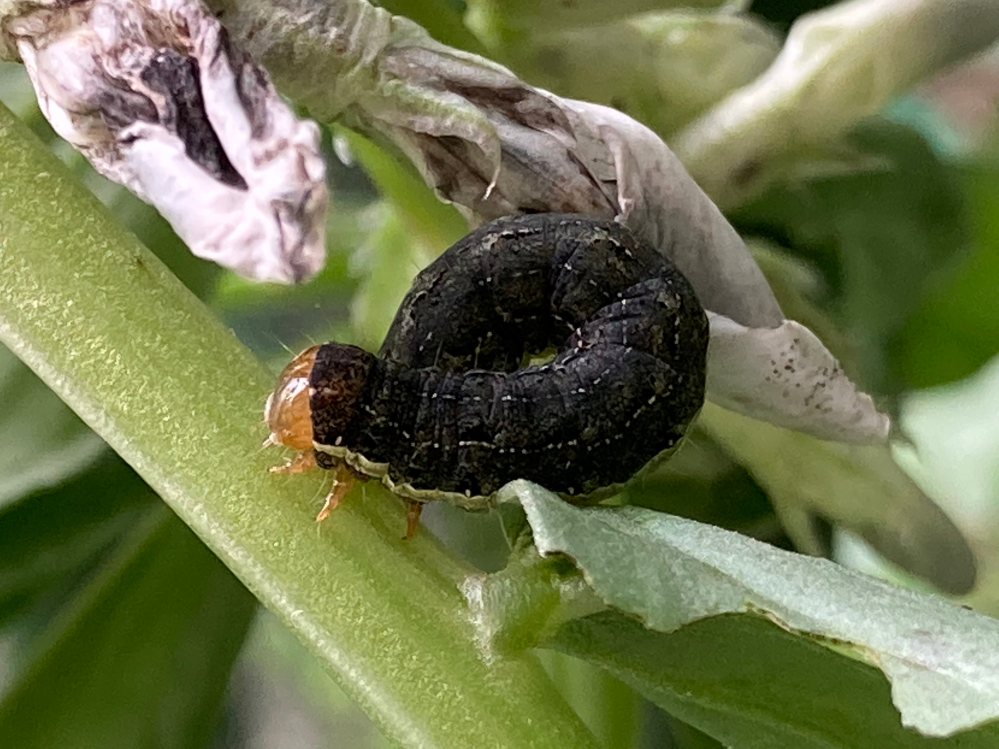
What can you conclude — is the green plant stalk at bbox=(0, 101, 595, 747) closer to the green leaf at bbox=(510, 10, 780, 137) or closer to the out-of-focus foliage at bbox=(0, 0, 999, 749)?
the out-of-focus foliage at bbox=(0, 0, 999, 749)

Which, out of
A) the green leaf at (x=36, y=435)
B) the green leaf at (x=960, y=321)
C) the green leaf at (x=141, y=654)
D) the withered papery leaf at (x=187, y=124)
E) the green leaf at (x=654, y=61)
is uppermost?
the withered papery leaf at (x=187, y=124)

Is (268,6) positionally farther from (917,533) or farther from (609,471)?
(917,533)

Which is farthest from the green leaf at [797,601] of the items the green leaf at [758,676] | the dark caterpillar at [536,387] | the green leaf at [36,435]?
the green leaf at [36,435]

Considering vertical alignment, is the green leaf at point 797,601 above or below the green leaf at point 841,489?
above

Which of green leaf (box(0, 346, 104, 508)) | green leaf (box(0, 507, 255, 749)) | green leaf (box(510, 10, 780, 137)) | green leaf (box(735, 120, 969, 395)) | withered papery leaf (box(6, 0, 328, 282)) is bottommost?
green leaf (box(735, 120, 969, 395))

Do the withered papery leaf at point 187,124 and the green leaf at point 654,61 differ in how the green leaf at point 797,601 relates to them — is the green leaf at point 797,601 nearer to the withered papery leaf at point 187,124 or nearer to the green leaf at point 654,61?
the withered papery leaf at point 187,124

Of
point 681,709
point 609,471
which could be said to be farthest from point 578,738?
point 609,471

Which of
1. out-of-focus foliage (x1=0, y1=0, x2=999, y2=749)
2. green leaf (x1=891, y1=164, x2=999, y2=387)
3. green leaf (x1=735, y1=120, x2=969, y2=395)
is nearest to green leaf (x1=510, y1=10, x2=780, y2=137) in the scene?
out-of-focus foliage (x1=0, y1=0, x2=999, y2=749)
